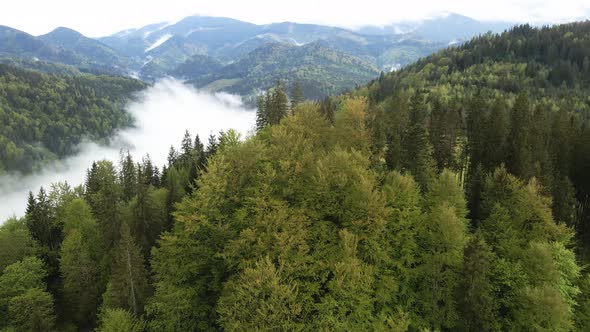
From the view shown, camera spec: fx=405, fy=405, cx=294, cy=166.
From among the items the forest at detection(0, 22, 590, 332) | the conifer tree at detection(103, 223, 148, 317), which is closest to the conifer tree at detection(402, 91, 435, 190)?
the forest at detection(0, 22, 590, 332)

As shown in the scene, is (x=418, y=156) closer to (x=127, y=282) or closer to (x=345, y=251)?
(x=345, y=251)

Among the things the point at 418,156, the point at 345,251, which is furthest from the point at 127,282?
the point at 418,156

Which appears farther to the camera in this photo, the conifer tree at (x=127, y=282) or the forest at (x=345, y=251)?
the conifer tree at (x=127, y=282)

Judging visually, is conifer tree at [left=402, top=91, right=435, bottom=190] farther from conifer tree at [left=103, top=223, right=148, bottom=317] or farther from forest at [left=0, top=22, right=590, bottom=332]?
conifer tree at [left=103, top=223, right=148, bottom=317]

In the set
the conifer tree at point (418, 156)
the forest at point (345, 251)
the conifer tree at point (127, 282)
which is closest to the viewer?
the forest at point (345, 251)

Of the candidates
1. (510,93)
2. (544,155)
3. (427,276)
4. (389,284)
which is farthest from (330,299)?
(510,93)

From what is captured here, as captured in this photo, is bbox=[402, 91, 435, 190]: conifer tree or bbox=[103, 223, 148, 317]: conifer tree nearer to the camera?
bbox=[103, 223, 148, 317]: conifer tree

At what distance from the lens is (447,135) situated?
81.0 m

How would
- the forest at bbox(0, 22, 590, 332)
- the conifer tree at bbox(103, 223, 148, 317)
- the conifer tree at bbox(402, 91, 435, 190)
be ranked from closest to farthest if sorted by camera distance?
the forest at bbox(0, 22, 590, 332) < the conifer tree at bbox(103, 223, 148, 317) < the conifer tree at bbox(402, 91, 435, 190)

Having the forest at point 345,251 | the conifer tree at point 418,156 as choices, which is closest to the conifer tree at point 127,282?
the forest at point 345,251

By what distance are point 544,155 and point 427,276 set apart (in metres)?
38.3

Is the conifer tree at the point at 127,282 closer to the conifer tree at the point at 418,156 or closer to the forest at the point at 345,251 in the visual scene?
the forest at the point at 345,251

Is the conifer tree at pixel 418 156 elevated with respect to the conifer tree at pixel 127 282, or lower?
elevated

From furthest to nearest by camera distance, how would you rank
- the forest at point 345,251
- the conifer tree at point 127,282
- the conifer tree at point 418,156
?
the conifer tree at point 418,156, the conifer tree at point 127,282, the forest at point 345,251
